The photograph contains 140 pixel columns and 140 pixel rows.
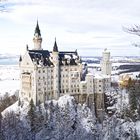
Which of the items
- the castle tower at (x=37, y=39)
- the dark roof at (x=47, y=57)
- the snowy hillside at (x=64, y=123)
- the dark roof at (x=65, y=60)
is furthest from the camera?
the castle tower at (x=37, y=39)

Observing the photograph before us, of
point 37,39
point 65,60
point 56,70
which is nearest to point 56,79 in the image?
point 56,70

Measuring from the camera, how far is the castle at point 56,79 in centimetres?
4881

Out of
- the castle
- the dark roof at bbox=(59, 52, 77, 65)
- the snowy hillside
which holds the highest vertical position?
the dark roof at bbox=(59, 52, 77, 65)

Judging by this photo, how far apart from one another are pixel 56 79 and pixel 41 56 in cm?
351

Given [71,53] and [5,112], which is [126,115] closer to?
[71,53]

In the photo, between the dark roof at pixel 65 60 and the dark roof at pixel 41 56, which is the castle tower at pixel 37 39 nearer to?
the dark roof at pixel 41 56

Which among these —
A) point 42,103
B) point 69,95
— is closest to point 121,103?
point 69,95

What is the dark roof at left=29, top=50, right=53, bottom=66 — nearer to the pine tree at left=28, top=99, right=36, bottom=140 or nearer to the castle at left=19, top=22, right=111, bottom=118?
the castle at left=19, top=22, right=111, bottom=118

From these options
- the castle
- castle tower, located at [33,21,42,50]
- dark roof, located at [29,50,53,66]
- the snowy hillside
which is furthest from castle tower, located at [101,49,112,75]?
castle tower, located at [33,21,42,50]

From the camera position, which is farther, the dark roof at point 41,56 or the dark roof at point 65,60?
the dark roof at point 65,60

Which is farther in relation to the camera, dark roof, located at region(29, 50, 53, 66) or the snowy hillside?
dark roof, located at region(29, 50, 53, 66)

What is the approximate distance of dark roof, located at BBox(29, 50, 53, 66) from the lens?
49438 millimetres

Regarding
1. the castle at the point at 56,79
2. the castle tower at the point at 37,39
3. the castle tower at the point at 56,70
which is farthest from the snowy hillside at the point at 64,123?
the castle tower at the point at 37,39

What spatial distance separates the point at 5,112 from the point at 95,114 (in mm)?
11268
